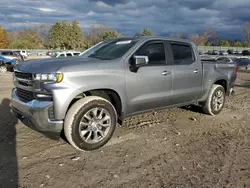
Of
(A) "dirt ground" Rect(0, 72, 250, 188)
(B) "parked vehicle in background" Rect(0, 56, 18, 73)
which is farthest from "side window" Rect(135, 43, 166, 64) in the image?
(B) "parked vehicle in background" Rect(0, 56, 18, 73)

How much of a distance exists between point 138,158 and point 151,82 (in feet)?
4.79

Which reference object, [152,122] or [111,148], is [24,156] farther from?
[152,122]

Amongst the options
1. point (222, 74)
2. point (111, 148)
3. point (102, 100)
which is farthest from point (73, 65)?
point (222, 74)

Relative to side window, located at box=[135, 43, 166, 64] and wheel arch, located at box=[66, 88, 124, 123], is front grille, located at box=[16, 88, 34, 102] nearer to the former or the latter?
wheel arch, located at box=[66, 88, 124, 123]

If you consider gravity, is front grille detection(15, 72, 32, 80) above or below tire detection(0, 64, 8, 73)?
above

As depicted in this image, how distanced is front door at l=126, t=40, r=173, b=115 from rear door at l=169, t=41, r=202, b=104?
0.22 meters

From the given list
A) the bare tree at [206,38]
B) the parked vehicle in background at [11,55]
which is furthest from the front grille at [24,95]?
the bare tree at [206,38]

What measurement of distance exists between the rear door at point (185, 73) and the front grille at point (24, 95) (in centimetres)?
269

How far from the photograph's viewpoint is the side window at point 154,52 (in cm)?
451

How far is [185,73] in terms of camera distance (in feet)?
16.7

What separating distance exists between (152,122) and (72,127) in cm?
231

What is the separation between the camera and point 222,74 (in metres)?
6.07

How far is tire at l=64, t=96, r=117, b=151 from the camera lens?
3652 millimetres

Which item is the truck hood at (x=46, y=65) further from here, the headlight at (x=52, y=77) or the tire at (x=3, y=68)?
the tire at (x=3, y=68)
